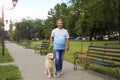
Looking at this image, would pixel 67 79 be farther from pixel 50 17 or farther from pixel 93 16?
pixel 50 17

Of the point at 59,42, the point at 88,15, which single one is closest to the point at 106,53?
the point at 59,42

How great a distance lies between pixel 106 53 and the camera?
446 inches

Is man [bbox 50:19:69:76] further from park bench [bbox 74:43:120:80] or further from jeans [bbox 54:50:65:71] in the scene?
park bench [bbox 74:43:120:80]

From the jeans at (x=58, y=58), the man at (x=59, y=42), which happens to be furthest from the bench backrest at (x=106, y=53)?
the jeans at (x=58, y=58)

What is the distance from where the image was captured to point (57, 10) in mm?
117750

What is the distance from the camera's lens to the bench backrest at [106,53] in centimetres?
1040

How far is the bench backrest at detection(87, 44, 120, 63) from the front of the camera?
10398 millimetres

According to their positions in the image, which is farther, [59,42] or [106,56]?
[59,42]

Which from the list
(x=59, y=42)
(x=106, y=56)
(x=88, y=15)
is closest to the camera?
(x=106, y=56)

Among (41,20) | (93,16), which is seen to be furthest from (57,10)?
(93,16)

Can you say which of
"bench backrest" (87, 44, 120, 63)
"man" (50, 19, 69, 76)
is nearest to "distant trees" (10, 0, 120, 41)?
"bench backrest" (87, 44, 120, 63)

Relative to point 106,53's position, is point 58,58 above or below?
below

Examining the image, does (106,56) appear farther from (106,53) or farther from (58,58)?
(58,58)

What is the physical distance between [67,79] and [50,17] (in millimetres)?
112276
